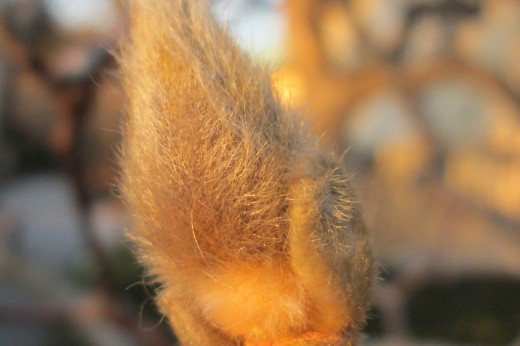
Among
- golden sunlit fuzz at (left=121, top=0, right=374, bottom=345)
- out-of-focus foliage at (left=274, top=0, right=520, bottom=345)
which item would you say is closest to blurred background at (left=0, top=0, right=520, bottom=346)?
out-of-focus foliage at (left=274, top=0, right=520, bottom=345)

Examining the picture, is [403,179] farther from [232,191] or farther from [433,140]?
[232,191]

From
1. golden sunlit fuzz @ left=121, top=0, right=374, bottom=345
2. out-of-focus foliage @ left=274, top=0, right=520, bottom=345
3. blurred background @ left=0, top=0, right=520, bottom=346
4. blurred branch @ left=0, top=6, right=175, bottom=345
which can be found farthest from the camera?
out-of-focus foliage @ left=274, top=0, right=520, bottom=345

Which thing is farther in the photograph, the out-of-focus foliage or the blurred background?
the out-of-focus foliage

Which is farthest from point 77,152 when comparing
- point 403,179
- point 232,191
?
point 403,179

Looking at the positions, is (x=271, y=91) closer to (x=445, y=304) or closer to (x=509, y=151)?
(x=445, y=304)

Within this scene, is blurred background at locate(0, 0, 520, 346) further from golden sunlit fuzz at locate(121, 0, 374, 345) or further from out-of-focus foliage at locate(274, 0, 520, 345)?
golden sunlit fuzz at locate(121, 0, 374, 345)

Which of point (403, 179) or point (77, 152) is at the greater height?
point (403, 179)
